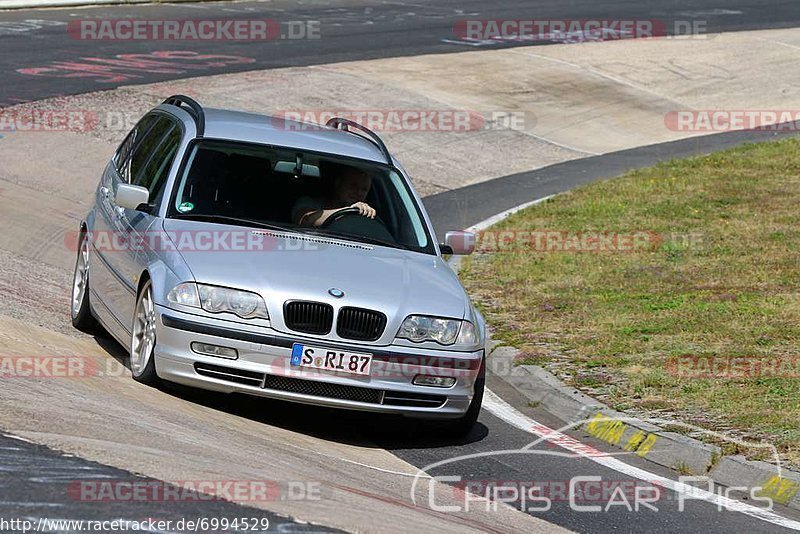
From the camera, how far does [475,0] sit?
36375 mm

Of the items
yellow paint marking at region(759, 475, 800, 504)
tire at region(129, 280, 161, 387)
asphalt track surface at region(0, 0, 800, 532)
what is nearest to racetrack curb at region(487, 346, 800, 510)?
yellow paint marking at region(759, 475, 800, 504)

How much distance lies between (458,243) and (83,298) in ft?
9.10

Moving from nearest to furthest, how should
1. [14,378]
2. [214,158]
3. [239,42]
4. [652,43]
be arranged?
[14,378] → [214,158] → [239,42] → [652,43]

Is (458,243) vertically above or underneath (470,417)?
above

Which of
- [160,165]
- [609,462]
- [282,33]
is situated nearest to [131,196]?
[160,165]

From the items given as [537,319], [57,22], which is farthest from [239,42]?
[537,319]

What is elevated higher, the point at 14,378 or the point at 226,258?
the point at 226,258

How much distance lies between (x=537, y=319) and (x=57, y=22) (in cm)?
1892

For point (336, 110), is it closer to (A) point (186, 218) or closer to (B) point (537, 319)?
(B) point (537, 319)

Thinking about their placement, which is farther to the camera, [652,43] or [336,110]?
[652,43]

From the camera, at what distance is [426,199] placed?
59.4ft

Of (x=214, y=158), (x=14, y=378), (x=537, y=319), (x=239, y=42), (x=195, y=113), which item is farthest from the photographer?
(x=239, y=42)

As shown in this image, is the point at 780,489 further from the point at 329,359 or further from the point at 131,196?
the point at 131,196

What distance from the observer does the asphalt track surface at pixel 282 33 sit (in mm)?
22531
